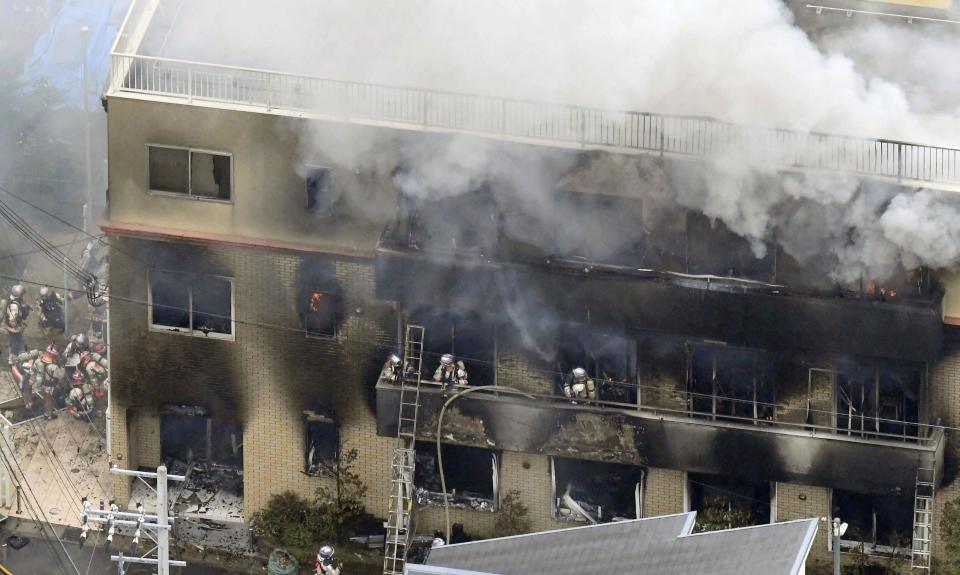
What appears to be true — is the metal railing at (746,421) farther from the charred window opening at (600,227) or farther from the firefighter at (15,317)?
the firefighter at (15,317)

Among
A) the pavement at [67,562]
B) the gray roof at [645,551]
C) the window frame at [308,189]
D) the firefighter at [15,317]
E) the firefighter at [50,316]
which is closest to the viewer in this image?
the gray roof at [645,551]

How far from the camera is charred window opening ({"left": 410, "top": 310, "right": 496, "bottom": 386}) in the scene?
31.5 m

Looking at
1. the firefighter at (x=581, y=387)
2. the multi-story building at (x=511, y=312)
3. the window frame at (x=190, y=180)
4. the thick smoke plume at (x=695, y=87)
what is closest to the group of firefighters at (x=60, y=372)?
the multi-story building at (x=511, y=312)

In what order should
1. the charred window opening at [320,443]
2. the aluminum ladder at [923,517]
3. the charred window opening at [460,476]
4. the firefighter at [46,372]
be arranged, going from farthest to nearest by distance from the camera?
the firefighter at [46,372]
the charred window opening at [320,443]
the charred window opening at [460,476]
the aluminum ladder at [923,517]

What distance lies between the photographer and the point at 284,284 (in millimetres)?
31844

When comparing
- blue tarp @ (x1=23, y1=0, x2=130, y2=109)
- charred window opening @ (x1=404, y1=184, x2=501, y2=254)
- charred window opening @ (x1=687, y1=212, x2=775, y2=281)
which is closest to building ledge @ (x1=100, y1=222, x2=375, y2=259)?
charred window opening @ (x1=404, y1=184, x2=501, y2=254)

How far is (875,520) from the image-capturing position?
101 feet

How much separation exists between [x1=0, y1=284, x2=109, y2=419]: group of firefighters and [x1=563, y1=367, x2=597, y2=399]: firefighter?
816cm

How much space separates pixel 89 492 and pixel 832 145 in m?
13.2

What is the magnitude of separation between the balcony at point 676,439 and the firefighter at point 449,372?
0.56 feet

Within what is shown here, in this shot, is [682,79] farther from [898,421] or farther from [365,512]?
[365,512]

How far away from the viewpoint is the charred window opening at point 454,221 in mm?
30891

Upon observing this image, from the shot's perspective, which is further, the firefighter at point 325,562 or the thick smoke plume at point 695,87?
the firefighter at point 325,562

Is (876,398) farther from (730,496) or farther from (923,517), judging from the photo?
(730,496)
